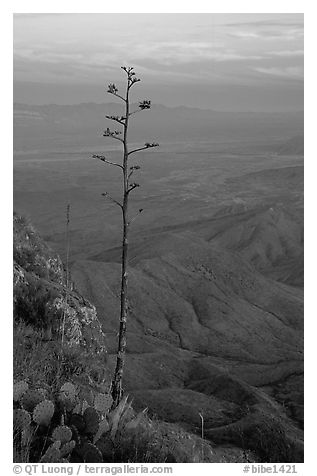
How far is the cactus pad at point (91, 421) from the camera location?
6297 mm

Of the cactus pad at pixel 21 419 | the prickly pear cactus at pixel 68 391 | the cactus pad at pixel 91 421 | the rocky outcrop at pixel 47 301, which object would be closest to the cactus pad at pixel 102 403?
the prickly pear cactus at pixel 68 391

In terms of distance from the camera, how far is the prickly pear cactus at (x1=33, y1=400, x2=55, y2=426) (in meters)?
6.18

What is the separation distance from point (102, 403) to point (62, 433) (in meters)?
0.84

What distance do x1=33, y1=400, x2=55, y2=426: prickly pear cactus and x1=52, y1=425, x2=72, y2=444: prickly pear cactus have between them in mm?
306

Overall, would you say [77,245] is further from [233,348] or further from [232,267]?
[233,348]

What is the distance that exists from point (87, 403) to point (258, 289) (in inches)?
4780

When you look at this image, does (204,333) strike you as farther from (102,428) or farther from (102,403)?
(102,428)

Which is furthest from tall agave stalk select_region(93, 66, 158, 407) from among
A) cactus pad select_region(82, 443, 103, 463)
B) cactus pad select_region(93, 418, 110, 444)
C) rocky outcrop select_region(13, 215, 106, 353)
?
rocky outcrop select_region(13, 215, 106, 353)

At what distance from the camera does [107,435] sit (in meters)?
6.43

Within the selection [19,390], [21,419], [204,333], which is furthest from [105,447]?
[204,333]

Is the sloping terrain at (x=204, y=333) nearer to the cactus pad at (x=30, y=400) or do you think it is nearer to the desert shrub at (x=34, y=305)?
the desert shrub at (x=34, y=305)
